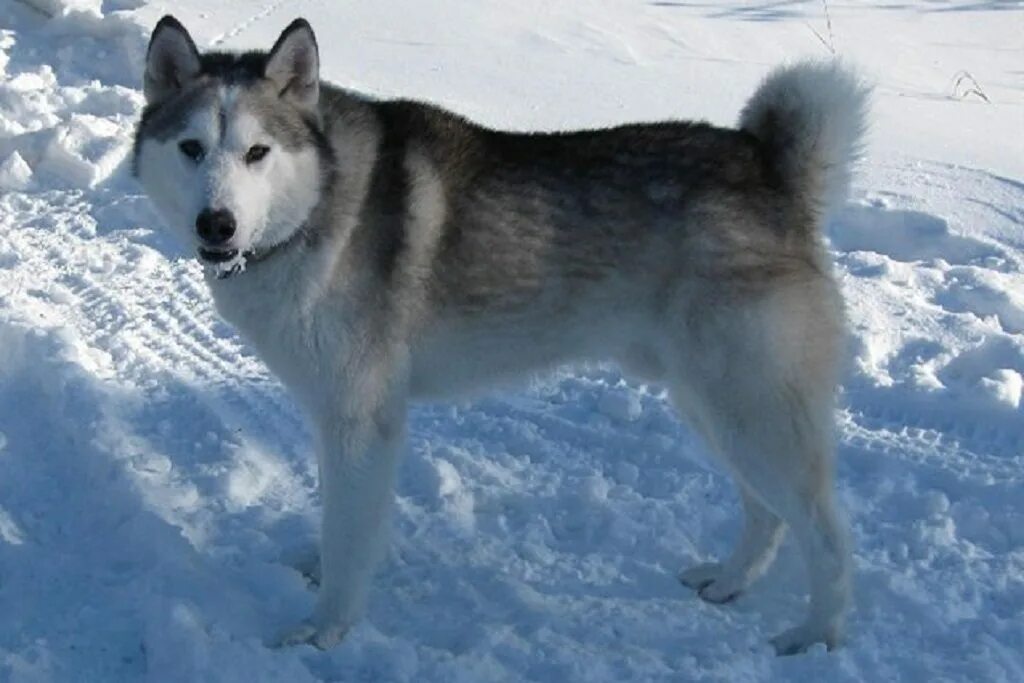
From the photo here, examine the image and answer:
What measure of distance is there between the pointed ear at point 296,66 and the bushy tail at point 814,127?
1.08 metres

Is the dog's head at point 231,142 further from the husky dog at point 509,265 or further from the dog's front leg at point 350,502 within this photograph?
the dog's front leg at point 350,502

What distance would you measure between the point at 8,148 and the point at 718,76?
333 centimetres

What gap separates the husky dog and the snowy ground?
249 mm

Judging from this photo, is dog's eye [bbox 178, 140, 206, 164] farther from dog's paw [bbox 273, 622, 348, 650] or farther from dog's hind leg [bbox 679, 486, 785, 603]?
dog's hind leg [bbox 679, 486, 785, 603]

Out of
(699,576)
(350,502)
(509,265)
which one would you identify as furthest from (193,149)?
(699,576)

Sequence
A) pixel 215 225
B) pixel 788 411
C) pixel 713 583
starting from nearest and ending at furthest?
pixel 215 225
pixel 788 411
pixel 713 583

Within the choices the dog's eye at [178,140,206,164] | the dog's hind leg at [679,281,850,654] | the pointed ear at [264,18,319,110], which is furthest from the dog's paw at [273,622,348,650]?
the pointed ear at [264,18,319,110]

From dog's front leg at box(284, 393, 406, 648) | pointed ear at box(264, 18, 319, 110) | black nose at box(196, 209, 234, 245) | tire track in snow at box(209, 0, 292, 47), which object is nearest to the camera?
black nose at box(196, 209, 234, 245)

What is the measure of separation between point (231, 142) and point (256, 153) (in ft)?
0.21

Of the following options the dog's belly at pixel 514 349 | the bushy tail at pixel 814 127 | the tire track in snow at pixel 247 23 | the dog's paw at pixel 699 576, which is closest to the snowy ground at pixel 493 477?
the dog's paw at pixel 699 576

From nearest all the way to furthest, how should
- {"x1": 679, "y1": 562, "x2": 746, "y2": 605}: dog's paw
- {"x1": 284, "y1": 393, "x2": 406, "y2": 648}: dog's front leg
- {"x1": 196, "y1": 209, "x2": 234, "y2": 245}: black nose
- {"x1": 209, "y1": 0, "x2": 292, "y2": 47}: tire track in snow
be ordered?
{"x1": 196, "y1": 209, "x2": 234, "y2": 245}: black nose
{"x1": 284, "y1": 393, "x2": 406, "y2": 648}: dog's front leg
{"x1": 679, "y1": 562, "x2": 746, "y2": 605}: dog's paw
{"x1": 209, "y1": 0, "x2": 292, "y2": 47}: tire track in snow

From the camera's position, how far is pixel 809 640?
3.26 meters

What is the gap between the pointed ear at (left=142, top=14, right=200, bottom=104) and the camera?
10.4ft

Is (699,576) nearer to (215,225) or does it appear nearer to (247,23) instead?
(215,225)
